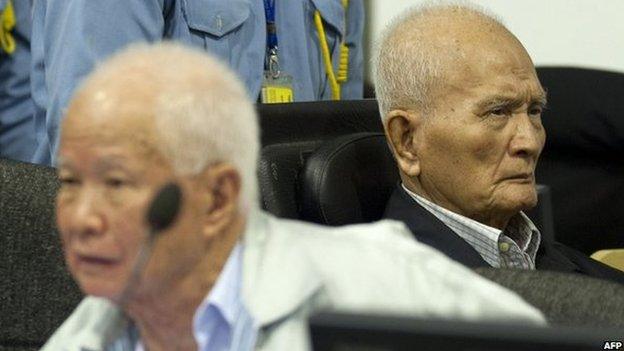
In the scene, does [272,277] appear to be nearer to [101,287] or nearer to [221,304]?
[221,304]

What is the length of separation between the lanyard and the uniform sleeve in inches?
13.2

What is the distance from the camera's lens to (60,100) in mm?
2605

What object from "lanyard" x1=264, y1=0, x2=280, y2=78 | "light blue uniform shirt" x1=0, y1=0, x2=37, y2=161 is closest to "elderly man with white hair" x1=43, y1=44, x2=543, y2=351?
"lanyard" x1=264, y1=0, x2=280, y2=78

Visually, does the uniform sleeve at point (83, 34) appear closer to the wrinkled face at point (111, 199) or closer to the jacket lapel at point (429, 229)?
the jacket lapel at point (429, 229)

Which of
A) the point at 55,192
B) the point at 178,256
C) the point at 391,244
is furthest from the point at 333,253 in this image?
the point at 55,192

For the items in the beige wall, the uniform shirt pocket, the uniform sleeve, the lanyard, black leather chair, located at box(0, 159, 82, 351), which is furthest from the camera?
the beige wall

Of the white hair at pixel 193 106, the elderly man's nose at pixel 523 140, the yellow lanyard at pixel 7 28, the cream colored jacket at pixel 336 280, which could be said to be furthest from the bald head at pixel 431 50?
the yellow lanyard at pixel 7 28

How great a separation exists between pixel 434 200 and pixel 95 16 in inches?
32.8

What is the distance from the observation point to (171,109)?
1.16m

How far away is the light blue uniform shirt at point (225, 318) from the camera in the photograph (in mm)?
1216

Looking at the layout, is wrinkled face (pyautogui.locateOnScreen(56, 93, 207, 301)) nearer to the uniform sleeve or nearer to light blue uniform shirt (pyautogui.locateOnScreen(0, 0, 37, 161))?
the uniform sleeve

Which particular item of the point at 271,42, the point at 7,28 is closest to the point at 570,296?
the point at 271,42

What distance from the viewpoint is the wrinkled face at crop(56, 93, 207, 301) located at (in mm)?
1151

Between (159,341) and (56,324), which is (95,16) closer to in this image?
(56,324)
